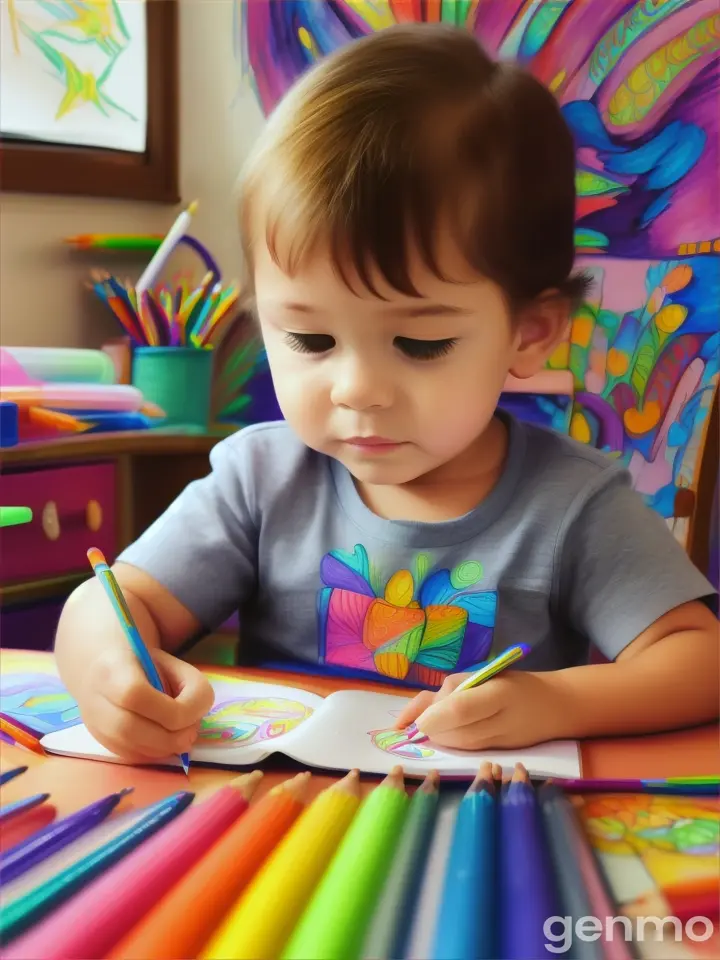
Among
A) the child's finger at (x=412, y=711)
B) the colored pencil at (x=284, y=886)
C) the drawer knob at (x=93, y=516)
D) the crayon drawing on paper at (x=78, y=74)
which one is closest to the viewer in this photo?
the colored pencil at (x=284, y=886)

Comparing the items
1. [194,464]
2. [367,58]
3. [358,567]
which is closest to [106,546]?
[194,464]

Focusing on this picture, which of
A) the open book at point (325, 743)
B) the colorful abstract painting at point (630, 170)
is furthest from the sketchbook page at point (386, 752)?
the colorful abstract painting at point (630, 170)

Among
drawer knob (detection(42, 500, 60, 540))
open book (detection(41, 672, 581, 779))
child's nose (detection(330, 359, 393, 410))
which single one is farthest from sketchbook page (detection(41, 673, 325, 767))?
drawer knob (detection(42, 500, 60, 540))

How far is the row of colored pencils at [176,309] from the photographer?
0.47 m

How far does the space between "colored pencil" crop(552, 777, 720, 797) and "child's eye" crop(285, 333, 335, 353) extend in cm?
15

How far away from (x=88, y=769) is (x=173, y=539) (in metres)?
0.14

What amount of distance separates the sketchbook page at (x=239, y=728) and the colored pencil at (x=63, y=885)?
40mm

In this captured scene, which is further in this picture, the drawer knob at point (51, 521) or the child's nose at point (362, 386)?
the drawer knob at point (51, 521)

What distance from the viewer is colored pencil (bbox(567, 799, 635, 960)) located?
0.57ft

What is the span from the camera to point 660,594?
34 cm

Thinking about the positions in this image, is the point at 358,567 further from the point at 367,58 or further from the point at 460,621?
the point at 367,58

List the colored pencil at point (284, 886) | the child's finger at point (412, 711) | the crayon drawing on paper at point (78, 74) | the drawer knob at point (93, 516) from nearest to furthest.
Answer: the colored pencil at point (284, 886) < the child's finger at point (412, 711) < the crayon drawing on paper at point (78, 74) < the drawer knob at point (93, 516)

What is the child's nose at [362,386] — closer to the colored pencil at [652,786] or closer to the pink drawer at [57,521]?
the colored pencil at [652,786]

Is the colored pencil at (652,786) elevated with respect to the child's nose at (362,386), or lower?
lower
